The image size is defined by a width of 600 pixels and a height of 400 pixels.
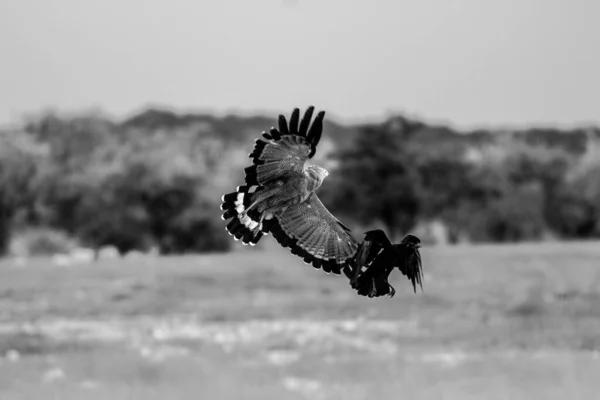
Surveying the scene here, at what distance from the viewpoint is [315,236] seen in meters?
3.40

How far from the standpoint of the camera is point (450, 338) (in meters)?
47.5

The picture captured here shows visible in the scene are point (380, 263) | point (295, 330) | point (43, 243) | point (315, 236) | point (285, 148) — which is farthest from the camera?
point (43, 243)

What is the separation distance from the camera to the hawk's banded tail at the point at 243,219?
342 centimetres

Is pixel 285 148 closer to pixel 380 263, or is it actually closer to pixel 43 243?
pixel 380 263

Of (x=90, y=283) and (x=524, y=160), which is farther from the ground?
(x=524, y=160)

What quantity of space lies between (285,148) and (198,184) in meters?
91.1

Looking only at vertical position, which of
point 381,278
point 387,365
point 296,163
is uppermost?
point 296,163

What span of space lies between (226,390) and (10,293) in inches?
1366

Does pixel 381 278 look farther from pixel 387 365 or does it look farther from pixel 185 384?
pixel 387 365

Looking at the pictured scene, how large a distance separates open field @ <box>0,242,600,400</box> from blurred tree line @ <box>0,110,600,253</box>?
30.7ft

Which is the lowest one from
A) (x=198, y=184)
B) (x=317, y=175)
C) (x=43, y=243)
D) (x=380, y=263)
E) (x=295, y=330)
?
(x=295, y=330)

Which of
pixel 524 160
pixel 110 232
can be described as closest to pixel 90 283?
pixel 110 232

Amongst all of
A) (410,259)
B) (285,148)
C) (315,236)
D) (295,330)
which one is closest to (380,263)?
(410,259)

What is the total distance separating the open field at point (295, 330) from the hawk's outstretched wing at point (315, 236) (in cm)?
2952
